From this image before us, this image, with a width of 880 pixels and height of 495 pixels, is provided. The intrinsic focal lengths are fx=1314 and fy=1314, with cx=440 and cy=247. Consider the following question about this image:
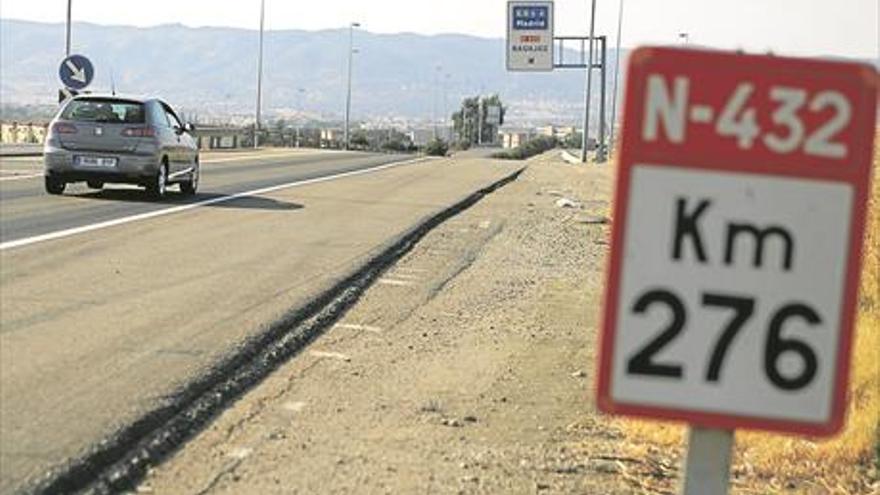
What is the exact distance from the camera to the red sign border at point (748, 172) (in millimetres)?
2752

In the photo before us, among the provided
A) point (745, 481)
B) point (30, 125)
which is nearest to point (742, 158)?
point (745, 481)

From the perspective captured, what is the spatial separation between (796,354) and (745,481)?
3.28 meters

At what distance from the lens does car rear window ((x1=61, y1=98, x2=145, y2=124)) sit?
64.6 feet

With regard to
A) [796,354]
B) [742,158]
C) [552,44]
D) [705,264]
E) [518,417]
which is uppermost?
[552,44]

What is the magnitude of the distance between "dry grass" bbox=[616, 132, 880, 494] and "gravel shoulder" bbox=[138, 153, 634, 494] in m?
0.25

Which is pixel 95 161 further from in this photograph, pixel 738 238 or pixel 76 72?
pixel 738 238

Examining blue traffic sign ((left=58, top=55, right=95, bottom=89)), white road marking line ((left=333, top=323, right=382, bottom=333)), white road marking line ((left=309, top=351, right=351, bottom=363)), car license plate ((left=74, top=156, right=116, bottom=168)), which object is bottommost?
white road marking line ((left=309, top=351, right=351, bottom=363))

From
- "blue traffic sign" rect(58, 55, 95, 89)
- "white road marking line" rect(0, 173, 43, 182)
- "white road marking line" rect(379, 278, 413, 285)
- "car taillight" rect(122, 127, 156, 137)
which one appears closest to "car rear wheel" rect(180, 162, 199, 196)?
"car taillight" rect(122, 127, 156, 137)

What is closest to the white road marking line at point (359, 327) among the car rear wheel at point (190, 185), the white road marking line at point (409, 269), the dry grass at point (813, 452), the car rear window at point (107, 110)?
the dry grass at point (813, 452)

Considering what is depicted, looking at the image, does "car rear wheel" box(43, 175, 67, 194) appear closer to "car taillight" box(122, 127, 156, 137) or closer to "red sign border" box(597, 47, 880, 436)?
"car taillight" box(122, 127, 156, 137)

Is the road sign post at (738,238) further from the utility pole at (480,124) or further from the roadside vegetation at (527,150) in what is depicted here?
the utility pole at (480,124)

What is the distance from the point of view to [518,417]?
23.6 feet

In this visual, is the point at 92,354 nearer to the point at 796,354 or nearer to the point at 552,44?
the point at 796,354

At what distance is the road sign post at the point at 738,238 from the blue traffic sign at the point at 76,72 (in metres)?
31.1
